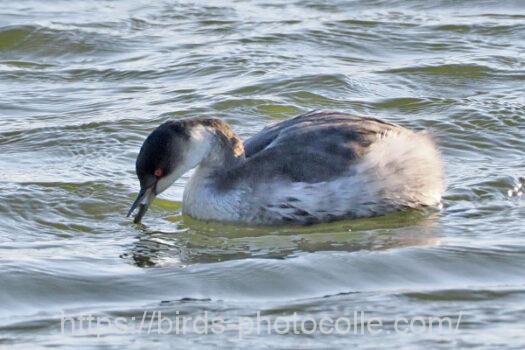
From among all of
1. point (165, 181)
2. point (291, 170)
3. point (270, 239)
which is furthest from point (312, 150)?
point (165, 181)

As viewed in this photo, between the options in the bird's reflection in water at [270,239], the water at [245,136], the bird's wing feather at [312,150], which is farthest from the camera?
the bird's wing feather at [312,150]

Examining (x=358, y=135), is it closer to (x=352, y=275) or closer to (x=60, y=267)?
(x=352, y=275)

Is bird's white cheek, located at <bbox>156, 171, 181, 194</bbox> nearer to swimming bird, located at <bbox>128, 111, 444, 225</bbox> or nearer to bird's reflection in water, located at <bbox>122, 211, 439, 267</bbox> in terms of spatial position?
swimming bird, located at <bbox>128, 111, 444, 225</bbox>

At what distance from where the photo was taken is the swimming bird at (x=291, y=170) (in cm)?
1030

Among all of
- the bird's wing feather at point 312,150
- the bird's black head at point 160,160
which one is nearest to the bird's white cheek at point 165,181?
the bird's black head at point 160,160

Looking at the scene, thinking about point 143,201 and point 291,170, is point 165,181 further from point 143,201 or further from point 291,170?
point 291,170

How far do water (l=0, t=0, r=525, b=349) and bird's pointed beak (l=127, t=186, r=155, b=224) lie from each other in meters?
0.13

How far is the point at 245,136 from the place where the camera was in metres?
12.9

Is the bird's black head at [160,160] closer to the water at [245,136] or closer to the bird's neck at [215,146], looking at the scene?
the bird's neck at [215,146]

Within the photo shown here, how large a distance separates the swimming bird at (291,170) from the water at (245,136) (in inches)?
5.8

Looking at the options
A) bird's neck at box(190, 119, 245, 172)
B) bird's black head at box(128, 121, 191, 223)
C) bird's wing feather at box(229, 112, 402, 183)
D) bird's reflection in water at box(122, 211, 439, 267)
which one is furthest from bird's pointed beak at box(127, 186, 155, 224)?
bird's wing feather at box(229, 112, 402, 183)

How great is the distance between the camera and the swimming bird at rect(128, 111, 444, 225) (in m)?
10.3

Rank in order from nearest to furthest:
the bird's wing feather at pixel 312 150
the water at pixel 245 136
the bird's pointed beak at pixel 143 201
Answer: the water at pixel 245 136
the bird's wing feather at pixel 312 150
the bird's pointed beak at pixel 143 201

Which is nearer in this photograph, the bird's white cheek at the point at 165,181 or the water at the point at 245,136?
the water at the point at 245,136
